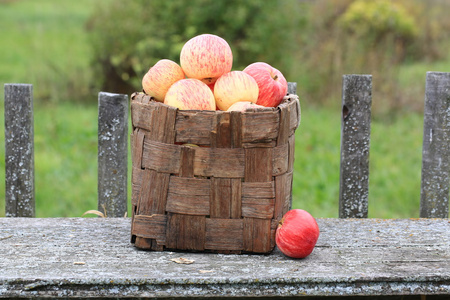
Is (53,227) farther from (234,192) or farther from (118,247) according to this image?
(234,192)

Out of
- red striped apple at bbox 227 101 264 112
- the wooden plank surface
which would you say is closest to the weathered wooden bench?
the wooden plank surface

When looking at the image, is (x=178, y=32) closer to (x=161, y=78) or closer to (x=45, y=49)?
(x=45, y=49)

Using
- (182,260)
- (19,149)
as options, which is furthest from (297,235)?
(19,149)

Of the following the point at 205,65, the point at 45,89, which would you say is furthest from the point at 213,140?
the point at 45,89

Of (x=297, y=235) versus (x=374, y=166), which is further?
(x=374, y=166)

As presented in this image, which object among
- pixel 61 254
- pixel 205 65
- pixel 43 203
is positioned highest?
pixel 205 65

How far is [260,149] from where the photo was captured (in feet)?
5.40

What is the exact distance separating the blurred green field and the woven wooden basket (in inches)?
76.8

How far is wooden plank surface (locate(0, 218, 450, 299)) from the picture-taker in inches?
57.9

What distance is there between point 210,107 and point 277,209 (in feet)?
1.24

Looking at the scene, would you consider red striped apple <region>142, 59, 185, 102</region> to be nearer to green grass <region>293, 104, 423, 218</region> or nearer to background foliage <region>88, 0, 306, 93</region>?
green grass <region>293, 104, 423, 218</region>

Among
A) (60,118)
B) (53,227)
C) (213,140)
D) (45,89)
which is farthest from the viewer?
(45,89)

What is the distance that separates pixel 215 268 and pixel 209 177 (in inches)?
10.7

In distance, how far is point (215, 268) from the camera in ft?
5.12
